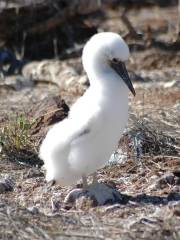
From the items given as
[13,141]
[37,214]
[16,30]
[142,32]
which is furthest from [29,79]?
[37,214]

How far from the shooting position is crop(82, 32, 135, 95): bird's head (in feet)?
19.7

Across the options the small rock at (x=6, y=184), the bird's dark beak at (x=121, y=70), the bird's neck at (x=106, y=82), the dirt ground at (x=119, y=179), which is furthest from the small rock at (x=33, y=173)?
the bird's dark beak at (x=121, y=70)

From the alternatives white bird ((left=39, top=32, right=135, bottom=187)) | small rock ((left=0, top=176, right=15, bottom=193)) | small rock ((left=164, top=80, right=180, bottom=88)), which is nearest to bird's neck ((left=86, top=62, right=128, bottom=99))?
white bird ((left=39, top=32, right=135, bottom=187))

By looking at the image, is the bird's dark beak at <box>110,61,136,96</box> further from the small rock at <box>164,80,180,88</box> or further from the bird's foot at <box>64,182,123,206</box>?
the small rock at <box>164,80,180,88</box>

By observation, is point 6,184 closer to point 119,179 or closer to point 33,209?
point 33,209

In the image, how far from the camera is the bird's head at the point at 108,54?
237 inches

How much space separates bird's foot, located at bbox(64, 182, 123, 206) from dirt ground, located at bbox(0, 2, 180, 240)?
6 centimetres

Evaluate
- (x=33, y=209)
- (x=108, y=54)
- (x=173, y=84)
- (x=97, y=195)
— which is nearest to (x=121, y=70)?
(x=108, y=54)

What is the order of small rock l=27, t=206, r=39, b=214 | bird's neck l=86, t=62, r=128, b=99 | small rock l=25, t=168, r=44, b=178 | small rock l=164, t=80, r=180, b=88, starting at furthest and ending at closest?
small rock l=164, t=80, r=180, b=88 → small rock l=25, t=168, r=44, b=178 → bird's neck l=86, t=62, r=128, b=99 → small rock l=27, t=206, r=39, b=214

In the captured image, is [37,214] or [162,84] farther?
[162,84]

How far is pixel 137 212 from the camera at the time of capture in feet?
19.0

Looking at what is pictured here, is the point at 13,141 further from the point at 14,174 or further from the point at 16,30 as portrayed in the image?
the point at 16,30

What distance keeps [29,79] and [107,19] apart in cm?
414

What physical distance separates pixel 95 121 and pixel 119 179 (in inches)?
38.8
